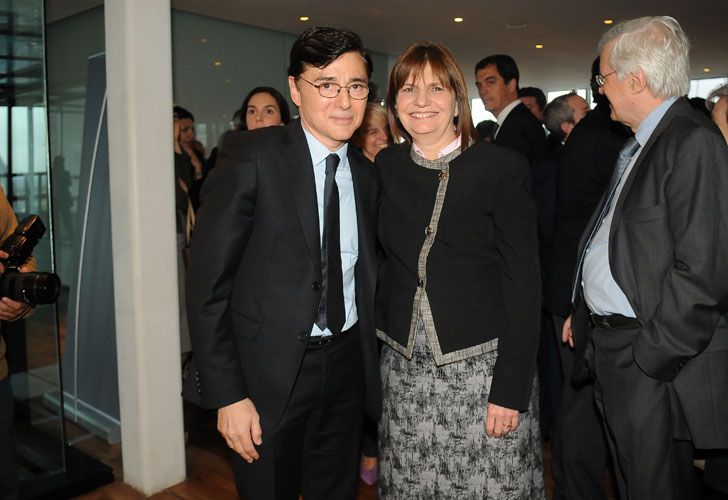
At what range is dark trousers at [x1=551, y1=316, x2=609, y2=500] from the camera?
8.36 ft

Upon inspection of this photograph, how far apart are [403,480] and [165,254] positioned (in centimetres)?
171

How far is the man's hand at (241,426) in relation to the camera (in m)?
1.62

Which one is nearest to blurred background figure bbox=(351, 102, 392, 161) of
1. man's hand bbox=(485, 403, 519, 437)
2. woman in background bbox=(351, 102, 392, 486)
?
woman in background bbox=(351, 102, 392, 486)

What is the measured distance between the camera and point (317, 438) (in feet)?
6.05

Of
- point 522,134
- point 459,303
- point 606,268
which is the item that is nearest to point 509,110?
point 522,134

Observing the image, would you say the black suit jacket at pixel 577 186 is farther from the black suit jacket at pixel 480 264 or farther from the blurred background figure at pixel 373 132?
the black suit jacket at pixel 480 264

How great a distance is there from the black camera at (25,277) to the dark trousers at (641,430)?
1643 mm

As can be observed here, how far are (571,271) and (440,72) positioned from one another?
1414 millimetres

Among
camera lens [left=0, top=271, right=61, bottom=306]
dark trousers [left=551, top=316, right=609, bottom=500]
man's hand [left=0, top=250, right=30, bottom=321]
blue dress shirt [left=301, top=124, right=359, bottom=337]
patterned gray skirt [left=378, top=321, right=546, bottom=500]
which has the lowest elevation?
dark trousers [left=551, top=316, right=609, bottom=500]

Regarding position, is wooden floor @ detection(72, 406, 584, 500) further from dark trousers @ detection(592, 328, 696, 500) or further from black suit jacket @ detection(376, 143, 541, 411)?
black suit jacket @ detection(376, 143, 541, 411)

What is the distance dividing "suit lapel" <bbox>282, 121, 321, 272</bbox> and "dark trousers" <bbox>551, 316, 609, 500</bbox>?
1392mm

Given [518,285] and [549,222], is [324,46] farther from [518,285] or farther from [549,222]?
[549,222]

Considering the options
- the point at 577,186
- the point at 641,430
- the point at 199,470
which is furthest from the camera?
the point at 199,470

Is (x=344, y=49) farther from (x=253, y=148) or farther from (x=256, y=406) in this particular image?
(x=256, y=406)
